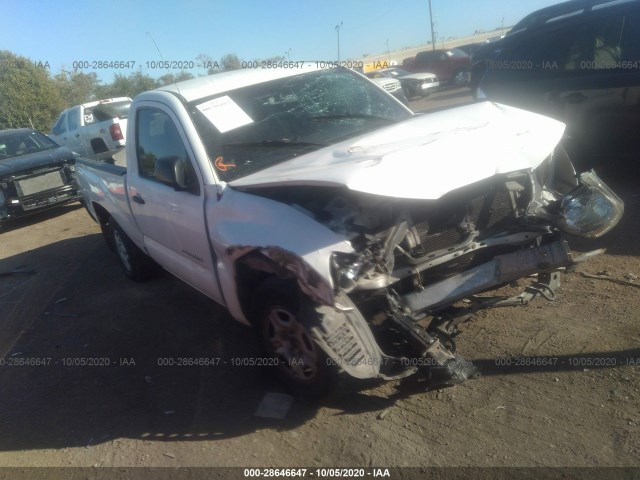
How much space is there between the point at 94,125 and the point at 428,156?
468 inches

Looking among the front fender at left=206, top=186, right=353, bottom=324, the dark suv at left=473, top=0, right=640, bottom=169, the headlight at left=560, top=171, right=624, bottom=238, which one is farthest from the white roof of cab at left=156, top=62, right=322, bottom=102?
the dark suv at left=473, top=0, right=640, bottom=169

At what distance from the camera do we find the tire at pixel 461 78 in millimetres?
22334

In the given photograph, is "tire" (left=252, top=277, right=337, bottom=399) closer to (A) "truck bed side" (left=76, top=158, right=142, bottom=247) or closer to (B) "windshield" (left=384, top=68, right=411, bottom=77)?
(A) "truck bed side" (left=76, top=158, right=142, bottom=247)

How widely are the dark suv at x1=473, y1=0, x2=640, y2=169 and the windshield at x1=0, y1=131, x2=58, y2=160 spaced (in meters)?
8.66

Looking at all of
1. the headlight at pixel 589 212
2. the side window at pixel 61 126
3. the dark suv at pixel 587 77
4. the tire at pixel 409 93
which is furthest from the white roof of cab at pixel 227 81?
the tire at pixel 409 93

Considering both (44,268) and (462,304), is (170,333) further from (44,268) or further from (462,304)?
(44,268)

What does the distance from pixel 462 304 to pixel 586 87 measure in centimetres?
340

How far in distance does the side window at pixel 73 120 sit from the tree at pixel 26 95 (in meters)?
9.87

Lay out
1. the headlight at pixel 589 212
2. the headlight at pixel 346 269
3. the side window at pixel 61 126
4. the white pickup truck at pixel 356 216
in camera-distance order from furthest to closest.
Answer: the side window at pixel 61 126 → the headlight at pixel 589 212 → the white pickup truck at pixel 356 216 → the headlight at pixel 346 269

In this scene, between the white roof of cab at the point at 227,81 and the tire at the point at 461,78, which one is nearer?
the white roof of cab at the point at 227,81

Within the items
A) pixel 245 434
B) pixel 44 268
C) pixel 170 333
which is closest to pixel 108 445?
pixel 245 434

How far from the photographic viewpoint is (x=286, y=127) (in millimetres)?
3979

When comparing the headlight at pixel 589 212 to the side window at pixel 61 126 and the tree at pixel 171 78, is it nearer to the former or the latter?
the tree at pixel 171 78

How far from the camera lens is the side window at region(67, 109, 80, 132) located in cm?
1394
